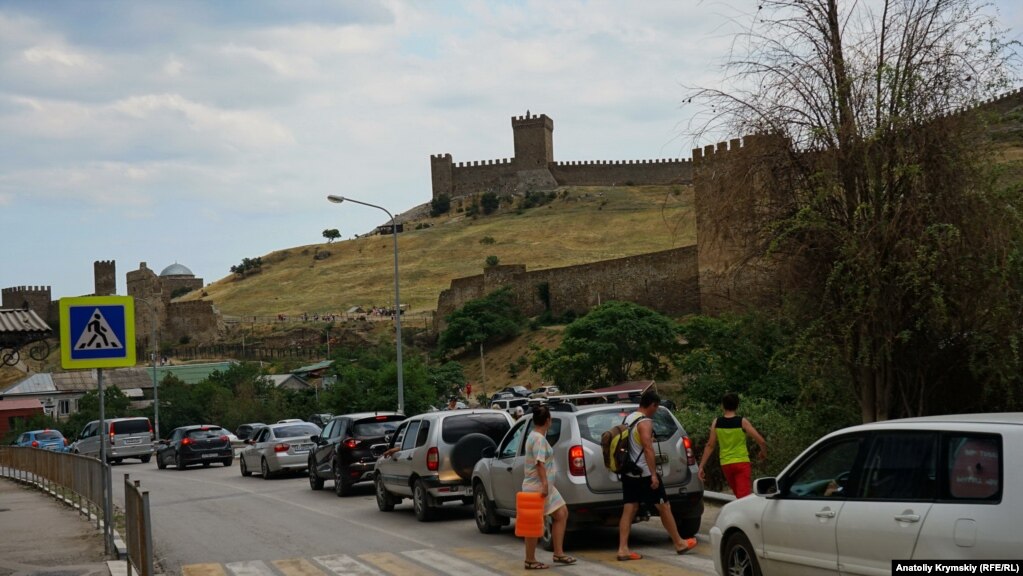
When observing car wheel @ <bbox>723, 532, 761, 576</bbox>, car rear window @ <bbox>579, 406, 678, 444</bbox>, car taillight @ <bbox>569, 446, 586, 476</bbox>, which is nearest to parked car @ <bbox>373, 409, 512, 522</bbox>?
car rear window @ <bbox>579, 406, 678, 444</bbox>

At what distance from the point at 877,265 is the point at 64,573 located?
998cm

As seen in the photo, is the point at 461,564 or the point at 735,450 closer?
the point at 461,564

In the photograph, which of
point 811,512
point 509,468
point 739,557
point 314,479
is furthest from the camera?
point 314,479

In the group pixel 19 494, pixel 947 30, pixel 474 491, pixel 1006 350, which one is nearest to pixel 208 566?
pixel 474 491

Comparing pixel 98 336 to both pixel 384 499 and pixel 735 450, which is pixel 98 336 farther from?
pixel 735 450

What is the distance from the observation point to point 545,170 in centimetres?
15812

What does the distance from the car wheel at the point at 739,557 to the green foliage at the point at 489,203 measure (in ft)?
459

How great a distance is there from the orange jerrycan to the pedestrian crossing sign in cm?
472

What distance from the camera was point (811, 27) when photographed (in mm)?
14750

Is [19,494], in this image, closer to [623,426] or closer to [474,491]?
[474,491]

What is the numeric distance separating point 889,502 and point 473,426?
10260mm

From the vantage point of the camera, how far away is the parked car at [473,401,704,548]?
12281 millimetres

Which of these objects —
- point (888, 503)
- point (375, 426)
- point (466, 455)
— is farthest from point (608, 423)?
point (375, 426)

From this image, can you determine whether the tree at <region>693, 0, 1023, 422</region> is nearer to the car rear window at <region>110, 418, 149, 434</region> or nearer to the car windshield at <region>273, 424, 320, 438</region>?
the car windshield at <region>273, 424, 320, 438</region>
